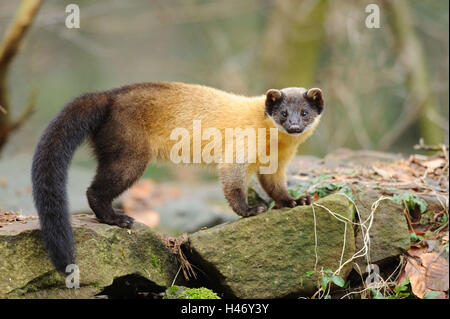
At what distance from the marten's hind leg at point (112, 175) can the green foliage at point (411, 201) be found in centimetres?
285

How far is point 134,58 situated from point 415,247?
13.9 m

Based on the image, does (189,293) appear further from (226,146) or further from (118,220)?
(226,146)

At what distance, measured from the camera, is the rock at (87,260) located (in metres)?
4.91

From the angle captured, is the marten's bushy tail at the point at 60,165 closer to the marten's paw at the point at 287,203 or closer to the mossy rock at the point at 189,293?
the mossy rock at the point at 189,293

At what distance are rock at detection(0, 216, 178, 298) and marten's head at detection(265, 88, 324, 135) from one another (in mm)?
1863

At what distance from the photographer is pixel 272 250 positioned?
17.9 ft

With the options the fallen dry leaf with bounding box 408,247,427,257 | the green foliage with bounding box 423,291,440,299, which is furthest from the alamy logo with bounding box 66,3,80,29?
the green foliage with bounding box 423,291,440,299

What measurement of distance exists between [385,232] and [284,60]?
27.2 ft

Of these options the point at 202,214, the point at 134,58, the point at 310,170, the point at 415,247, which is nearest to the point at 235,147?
the point at 310,170

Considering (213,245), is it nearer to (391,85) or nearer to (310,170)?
(310,170)

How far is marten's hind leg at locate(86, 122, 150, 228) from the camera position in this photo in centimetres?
574

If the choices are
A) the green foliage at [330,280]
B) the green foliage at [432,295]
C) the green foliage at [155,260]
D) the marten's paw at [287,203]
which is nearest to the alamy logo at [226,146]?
the marten's paw at [287,203]

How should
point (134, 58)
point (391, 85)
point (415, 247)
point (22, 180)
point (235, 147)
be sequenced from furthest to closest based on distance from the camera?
1. point (134, 58)
2. point (391, 85)
3. point (22, 180)
4. point (235, 147)
5. point (415, 247)

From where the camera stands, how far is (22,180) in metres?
9.60
